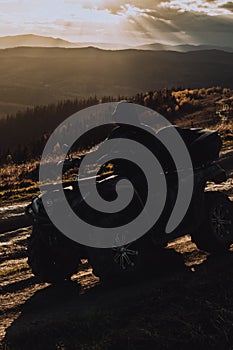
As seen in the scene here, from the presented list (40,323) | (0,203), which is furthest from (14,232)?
(40,323)

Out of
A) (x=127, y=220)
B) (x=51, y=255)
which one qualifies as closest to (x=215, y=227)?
(x=127, y=220)

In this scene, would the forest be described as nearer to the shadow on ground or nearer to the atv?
the atv

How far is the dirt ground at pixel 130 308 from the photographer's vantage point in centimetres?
561

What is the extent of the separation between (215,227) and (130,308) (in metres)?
2.56

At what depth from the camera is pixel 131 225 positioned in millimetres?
7359

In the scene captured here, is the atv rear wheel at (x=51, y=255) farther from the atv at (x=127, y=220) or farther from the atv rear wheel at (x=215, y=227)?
the atv rear wheel at (x=215, y=227)

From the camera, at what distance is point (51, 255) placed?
7352 mm

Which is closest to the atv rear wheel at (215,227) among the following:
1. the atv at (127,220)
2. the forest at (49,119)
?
the atv at (127,220)

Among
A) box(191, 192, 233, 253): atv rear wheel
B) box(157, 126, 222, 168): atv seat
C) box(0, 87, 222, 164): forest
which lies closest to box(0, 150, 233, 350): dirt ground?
box(191, 192, 233, 253): atv rear wheel

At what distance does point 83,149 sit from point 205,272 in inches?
774

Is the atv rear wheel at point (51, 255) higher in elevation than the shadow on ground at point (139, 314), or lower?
higher

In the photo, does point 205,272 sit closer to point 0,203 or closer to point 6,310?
point 6,310

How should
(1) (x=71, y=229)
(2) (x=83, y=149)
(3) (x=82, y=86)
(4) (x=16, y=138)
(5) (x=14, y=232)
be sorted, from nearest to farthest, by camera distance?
(1) (x=71, y=229) < (5) (x=14, y=232) < (2) (x=83, y=149) < (4) (x=16, y=138) < (3) (x=82, y=86)

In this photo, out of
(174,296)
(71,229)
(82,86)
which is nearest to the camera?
(174,296)
